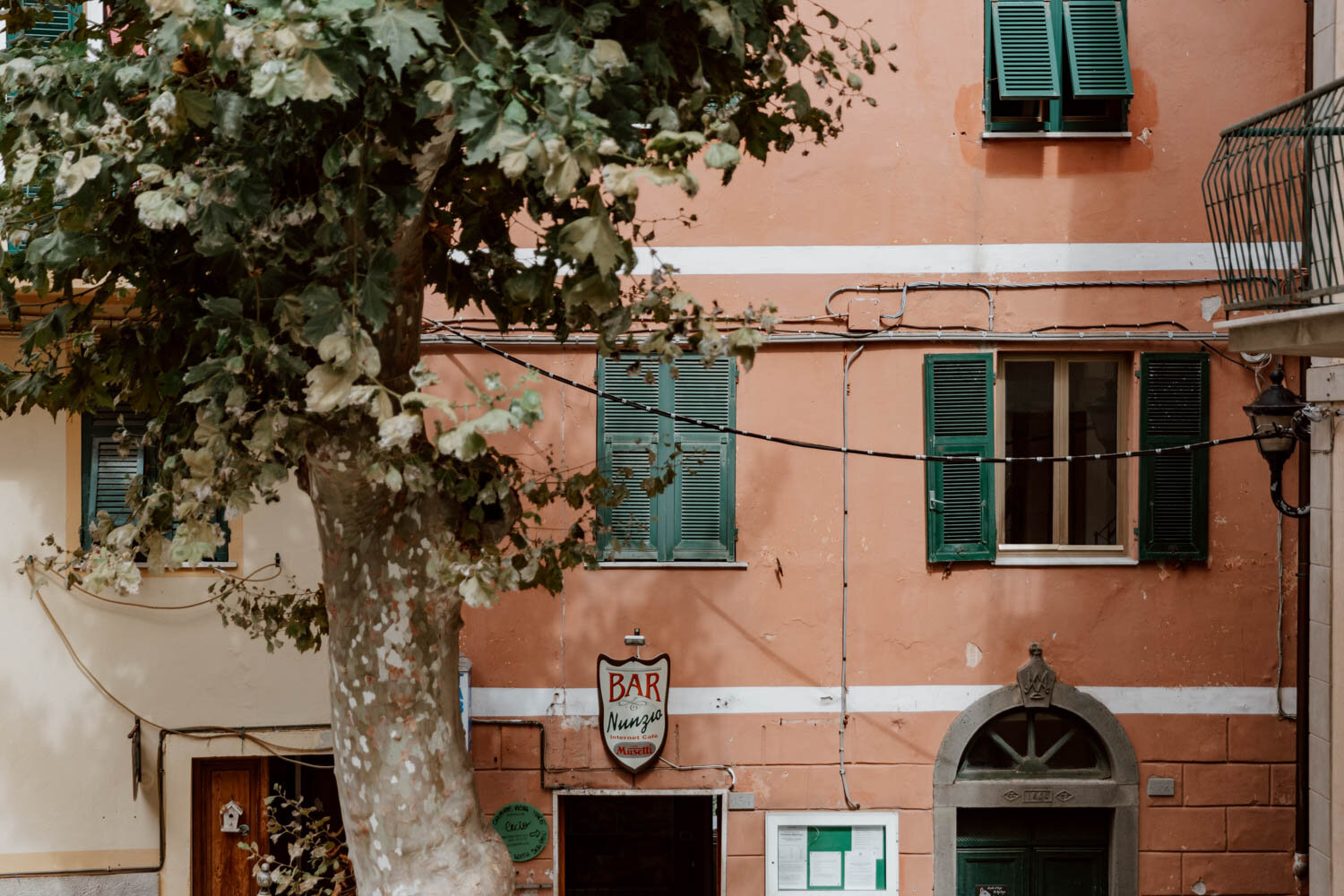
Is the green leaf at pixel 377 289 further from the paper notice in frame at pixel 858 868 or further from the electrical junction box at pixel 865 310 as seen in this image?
the paper notice in frame at pixel 858 868

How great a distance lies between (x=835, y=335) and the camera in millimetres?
8188

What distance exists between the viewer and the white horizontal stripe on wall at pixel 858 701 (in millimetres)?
8180

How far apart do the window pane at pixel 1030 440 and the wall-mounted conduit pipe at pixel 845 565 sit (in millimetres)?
1182

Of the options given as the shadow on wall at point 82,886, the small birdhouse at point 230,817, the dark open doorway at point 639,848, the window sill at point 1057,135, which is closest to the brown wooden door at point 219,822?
the small birdhouse at point 230,817

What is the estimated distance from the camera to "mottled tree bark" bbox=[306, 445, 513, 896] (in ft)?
17.1

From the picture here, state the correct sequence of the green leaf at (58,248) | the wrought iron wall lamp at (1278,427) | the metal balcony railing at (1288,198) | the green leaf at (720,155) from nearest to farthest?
the green leaf at (720,155) < the green leaf at (58,248) < the metal balcony railing at (1288,198) < the wrought iron wall lamp at (1278,427)

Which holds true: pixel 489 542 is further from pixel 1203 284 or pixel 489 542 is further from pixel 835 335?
pixel 1203 284

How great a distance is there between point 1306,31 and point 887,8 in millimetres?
2884

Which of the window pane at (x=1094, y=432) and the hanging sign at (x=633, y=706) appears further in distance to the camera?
the window pane at (x=1094, y=432)

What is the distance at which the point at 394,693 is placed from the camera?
5246mm

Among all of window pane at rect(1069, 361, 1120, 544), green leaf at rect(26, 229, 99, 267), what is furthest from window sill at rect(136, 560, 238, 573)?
window pane at rect(1069, 361, 1120, 544)

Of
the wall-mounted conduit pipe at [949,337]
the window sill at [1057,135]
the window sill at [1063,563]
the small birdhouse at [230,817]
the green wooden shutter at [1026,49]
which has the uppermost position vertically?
the green wooden shutter at [1026,49]

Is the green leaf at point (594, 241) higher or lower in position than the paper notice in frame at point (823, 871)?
higher

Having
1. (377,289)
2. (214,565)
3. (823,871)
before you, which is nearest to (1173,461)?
(823,871)
